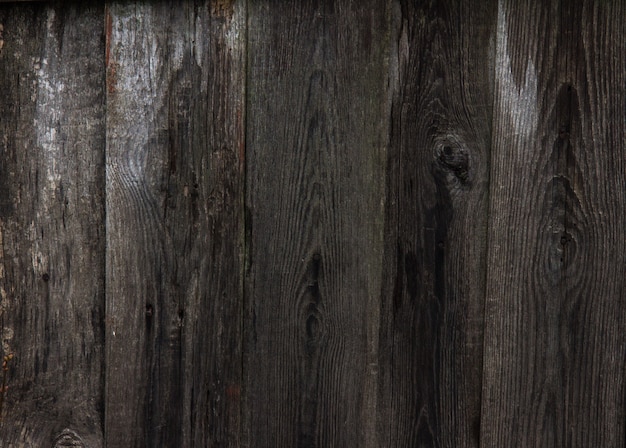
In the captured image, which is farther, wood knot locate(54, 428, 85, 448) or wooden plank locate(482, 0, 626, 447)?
wood knot locate(54, 428, 85, 448)

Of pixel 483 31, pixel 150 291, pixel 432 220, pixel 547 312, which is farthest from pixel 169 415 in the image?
pixel 483 31

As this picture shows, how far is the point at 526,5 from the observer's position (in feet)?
3.63

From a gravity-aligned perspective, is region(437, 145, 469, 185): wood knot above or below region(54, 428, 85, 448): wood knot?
above

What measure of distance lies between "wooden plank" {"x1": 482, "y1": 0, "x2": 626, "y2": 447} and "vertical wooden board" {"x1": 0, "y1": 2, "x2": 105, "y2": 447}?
0.76 metres

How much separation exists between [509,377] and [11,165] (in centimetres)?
103

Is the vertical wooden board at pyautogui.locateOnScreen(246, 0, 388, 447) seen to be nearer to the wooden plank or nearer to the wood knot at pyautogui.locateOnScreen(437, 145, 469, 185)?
the wood knot at pyautogui.locateOnScreen(437, 145, 469, 185)

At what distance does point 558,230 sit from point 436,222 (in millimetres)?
218

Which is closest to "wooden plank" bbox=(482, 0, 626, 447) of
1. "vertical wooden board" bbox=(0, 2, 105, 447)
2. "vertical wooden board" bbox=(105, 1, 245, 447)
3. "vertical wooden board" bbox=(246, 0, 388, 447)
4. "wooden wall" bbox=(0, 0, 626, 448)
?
"wooden wall" bbox=(0, 0, 626, 448)

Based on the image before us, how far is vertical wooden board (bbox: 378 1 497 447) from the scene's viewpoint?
1128 mm

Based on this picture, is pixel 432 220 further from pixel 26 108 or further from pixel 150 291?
pixel 26 108

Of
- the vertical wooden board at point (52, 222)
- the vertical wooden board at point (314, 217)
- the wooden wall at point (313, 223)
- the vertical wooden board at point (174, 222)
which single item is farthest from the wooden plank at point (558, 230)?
the vertical wooden board at point (52, 222)

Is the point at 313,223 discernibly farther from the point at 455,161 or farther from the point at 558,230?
the point at 558,230

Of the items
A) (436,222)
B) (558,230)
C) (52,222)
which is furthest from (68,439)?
(558,230)

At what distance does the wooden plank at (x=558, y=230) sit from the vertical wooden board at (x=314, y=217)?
23 cm
